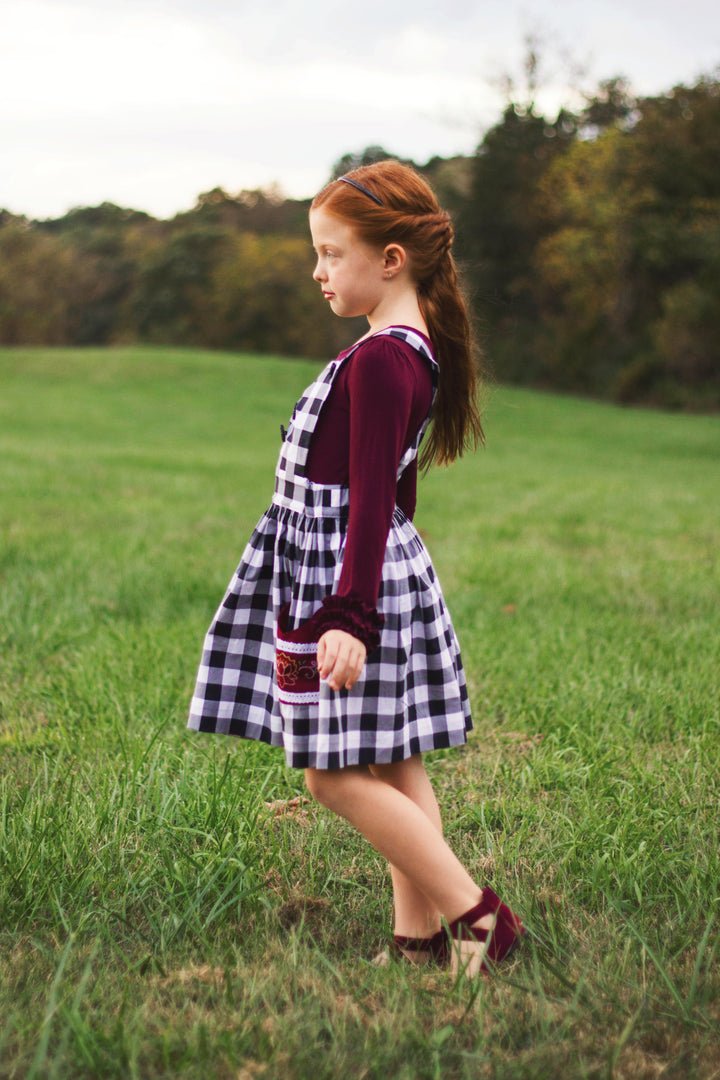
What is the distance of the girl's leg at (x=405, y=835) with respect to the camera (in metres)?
1.67

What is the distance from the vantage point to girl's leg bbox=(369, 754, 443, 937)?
182 cm

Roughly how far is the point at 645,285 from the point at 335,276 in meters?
30.0

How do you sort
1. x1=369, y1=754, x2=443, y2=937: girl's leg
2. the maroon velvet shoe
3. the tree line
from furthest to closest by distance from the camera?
the tree line, x1=369, y1=754, x2=443, y2=937: girl's leg, the maroon velvet shoe

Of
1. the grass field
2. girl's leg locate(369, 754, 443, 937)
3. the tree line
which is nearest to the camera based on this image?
the grass field

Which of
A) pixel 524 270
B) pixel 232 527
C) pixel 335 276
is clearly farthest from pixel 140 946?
pixel 524 270

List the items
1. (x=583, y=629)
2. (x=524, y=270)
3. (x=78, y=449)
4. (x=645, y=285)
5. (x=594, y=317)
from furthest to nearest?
(x=524, y=270) < (x=594, y=317) < (x=645, y=285) < (x=78, y=449) < (x=583, y=629)

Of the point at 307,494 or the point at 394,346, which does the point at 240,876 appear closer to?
the point at 307,494

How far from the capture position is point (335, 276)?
178 centimetres

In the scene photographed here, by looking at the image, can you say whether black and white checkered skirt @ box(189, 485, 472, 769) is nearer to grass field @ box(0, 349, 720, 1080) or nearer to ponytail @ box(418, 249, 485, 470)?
ponytail @ box(418, 249, 485, 470)

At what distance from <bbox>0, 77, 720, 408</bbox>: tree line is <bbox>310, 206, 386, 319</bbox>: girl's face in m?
17.0

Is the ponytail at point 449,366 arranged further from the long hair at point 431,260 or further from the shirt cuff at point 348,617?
the shirt cuff at point 348,617

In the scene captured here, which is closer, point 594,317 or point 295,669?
point 295,669

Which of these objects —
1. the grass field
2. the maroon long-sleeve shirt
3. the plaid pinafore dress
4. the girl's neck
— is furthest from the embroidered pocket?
the girl's neck

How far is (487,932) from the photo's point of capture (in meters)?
1.71
